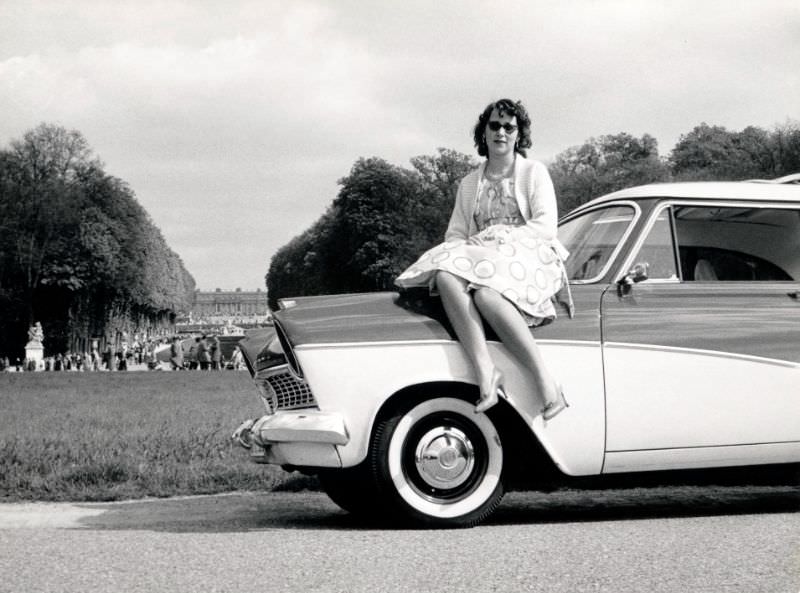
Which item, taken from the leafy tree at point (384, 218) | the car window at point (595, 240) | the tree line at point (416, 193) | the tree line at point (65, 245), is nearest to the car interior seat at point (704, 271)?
the car window at point (595, 240)

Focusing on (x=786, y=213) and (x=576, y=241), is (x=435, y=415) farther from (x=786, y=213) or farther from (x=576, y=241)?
(x=786, y=213)

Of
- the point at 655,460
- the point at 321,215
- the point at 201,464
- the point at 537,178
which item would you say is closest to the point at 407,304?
the point at 537,178

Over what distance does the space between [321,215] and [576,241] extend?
110 m

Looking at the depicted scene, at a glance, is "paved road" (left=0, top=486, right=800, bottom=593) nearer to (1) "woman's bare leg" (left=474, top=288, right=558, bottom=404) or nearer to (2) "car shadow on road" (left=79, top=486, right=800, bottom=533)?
(2) "car shadow on road" (left=79, top=486, right=800, bottom=533)

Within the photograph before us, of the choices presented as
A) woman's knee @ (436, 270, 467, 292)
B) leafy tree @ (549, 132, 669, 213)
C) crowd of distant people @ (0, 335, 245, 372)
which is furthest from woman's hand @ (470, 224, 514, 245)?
leafy tree @ (549, 132, 669, 213)

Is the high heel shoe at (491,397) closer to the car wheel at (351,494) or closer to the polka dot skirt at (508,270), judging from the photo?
the polka dot skirt at (508,270)

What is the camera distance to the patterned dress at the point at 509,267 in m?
6.26

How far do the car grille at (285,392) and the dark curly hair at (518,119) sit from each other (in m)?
1.75

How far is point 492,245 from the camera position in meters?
6.44

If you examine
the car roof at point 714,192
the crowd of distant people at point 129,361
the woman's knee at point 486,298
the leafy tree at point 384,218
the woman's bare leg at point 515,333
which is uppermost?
the leafy tree at point 384,218

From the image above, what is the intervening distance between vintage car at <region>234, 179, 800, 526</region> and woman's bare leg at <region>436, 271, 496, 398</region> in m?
0.09

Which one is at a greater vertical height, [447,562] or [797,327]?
[797,327]

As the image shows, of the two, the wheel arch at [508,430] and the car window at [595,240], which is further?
the car window at [595,240]

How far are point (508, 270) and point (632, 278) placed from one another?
29.9 inches
